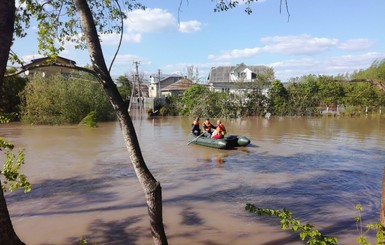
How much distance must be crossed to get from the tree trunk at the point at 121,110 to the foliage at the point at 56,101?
23.9 meters

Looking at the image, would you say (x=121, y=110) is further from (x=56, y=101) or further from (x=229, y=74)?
(x=229, y=74)

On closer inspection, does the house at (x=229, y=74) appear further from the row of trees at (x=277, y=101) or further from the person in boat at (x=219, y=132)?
the person in boat at (x=219, y=132)

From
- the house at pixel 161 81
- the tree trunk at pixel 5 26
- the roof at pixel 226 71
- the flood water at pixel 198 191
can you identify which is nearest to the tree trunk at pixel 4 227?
the tree trunk at pixel 5 26

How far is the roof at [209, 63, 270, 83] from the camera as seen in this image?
4988cm

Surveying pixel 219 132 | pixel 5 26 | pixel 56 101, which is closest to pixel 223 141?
pixel 219 132

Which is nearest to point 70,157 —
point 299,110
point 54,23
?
point 54,23

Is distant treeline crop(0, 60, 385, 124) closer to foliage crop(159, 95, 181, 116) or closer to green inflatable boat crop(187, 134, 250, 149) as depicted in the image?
foliage crop(159, 95, 181, 116)

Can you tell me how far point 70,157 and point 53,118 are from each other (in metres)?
13.7

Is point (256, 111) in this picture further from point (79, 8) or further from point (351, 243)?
point (79, 8)

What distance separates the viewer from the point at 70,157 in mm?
14531

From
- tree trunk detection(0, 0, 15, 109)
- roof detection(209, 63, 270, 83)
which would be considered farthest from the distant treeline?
tree trunk detection(0, 0, 15, 109)

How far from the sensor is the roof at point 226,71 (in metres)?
49.9

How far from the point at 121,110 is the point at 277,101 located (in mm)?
33178

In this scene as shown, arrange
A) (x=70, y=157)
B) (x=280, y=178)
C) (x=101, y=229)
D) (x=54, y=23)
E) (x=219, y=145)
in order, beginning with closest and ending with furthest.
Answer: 1. (x=54, y=23)
2. (x=101, y=229)
3. (x=280, y=178)
4. (x=70, y=157)
5. (x=219, y=145)
